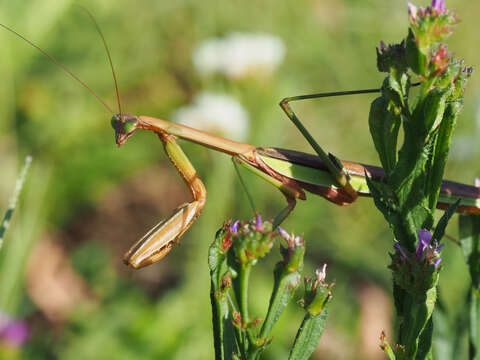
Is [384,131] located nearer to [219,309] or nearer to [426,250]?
[426,250]

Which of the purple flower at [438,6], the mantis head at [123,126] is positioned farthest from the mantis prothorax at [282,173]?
the purple flower at [438,6]

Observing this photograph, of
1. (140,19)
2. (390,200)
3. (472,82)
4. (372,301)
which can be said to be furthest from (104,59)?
(390,200)

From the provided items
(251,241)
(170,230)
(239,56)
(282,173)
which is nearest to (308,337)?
(251,241)

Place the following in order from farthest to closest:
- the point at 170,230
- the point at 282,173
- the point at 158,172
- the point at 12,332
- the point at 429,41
A: the point at 158,172
the point at 12,332
the point at 282,173
the point at 170,230
the point at 429,41

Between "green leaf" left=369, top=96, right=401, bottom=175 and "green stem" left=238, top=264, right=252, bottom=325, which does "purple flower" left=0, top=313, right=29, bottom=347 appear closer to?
"green stem" left=238, top=264, right=252, bottom=325

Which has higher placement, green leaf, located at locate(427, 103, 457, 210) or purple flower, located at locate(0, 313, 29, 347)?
green leaf, located at locate(427, 103, 457, 210)

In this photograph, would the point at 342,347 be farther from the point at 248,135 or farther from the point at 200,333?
the point at 248,135

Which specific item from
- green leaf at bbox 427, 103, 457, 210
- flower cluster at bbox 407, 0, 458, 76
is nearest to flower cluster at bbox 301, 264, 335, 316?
green leaf at bbox 427, 103, 457, 210

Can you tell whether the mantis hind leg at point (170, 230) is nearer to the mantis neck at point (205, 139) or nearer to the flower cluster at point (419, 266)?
the mantis neck at point (205, 139)
